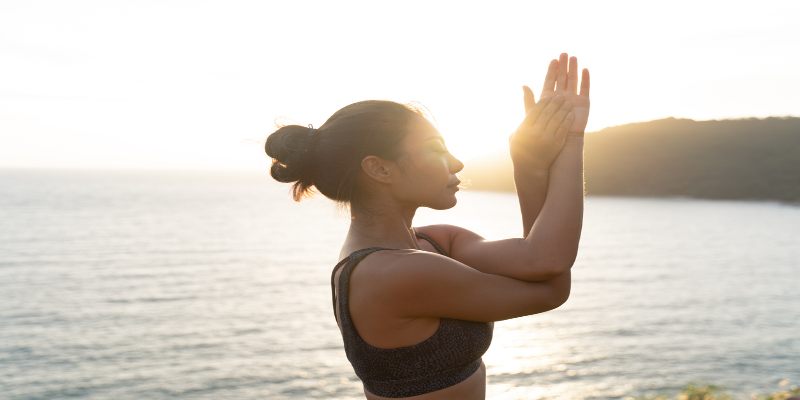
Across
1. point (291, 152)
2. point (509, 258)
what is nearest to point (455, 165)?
point (509, 258)

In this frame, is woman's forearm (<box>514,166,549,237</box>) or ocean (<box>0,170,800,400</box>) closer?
woman's forearm (<box>514,166,549,237</box>)

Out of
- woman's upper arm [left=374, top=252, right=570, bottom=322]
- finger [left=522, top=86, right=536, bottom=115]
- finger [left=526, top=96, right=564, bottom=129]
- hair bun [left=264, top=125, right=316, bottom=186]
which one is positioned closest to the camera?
woman's upper arm [left=374, top=252, right=570, bottom=322]

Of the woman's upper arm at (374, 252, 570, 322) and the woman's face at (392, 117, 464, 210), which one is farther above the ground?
the woman's face at (392, 117, 464, 210)

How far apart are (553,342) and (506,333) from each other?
4.80 metres

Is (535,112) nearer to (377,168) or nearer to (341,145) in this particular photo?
(377,168)

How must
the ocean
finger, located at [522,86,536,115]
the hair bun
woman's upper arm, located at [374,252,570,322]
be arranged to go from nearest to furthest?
woman's upper arm, located at [374,252,570,322]
finger, located at [522,86,536,115]
the hair bun
the ocean

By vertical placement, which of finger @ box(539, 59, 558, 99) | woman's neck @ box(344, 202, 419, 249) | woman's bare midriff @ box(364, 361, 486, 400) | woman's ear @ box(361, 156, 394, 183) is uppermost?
finger @ box(539, 59, 558, 99)

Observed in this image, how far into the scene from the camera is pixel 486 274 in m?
2.30

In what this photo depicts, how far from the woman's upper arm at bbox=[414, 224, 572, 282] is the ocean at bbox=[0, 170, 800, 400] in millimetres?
35000

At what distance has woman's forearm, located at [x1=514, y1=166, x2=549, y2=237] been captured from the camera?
2393 millimetres

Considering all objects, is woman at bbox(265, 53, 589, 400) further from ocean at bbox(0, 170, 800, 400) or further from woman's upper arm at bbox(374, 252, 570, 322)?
ocean at bbox(0, 170, 800, 400)

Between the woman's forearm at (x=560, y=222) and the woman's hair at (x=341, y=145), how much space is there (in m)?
0.54

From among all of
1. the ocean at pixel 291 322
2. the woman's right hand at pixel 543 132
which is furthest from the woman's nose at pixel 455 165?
the ocean at pixel 291 322

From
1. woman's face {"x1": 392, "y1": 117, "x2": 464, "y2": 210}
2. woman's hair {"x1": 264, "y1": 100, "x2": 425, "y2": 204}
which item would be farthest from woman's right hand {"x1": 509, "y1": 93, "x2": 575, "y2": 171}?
woman's hair {"x1": 264, "y1": 100, "x2": 425, "y2": 204}
